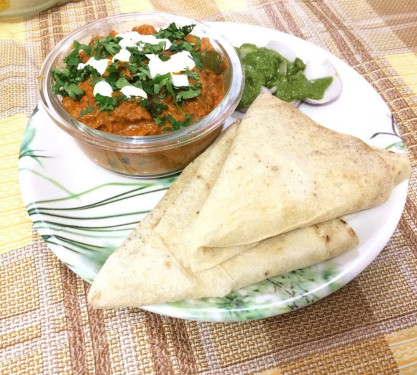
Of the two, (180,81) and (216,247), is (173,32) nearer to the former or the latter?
(180,81)

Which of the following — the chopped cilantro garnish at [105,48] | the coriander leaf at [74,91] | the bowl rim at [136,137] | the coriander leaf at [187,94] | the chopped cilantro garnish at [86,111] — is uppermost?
the chopped cilantro garnish at [105,48]

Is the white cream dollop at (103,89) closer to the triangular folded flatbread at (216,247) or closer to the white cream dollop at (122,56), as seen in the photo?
the white cream dollop at (122,56)

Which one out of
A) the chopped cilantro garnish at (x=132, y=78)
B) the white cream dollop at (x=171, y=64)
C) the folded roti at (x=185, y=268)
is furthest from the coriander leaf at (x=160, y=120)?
the folded roti at (x=185, y=268)

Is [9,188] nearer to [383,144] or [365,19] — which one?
[383,144]

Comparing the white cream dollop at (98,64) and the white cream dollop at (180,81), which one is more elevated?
the white cream dollop at (98,64)

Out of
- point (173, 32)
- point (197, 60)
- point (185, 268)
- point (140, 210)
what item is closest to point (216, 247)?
point (185, 268)

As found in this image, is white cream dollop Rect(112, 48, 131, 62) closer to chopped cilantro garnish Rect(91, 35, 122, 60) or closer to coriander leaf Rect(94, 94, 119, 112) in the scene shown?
chopped cilantro garnish Rect(91, 35, 122, 60)

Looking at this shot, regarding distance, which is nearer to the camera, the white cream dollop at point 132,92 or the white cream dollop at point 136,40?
the white cream dollop at point 132,92

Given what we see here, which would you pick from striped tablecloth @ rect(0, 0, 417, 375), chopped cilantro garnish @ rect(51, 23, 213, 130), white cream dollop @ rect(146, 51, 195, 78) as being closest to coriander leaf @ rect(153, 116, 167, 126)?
chopped cilantro garnish @ rect(51, 23, 213, 130)
